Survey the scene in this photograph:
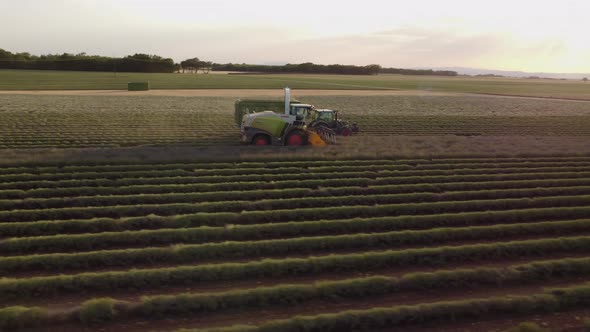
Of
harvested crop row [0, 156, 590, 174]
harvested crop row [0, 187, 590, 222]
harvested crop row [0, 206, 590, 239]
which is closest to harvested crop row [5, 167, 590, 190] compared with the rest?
harvested crop row [0, 156, 590, 174]

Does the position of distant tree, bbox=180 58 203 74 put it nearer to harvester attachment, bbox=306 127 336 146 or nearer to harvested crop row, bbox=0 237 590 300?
harvester attachment, bbox=306 127 336 146

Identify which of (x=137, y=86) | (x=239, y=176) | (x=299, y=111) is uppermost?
(x=137, y=86)

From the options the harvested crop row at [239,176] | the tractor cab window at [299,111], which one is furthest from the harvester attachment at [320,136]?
the harvested crop row at [239,176]

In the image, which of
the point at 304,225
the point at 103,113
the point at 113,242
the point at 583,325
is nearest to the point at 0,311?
the point at 113,242

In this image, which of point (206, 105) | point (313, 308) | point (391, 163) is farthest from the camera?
point (206, 105)

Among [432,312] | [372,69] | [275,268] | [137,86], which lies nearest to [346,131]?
[275,268]

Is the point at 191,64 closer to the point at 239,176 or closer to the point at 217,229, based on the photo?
the point at 239,176

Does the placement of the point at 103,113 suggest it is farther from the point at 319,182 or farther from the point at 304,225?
the point at 304,225
